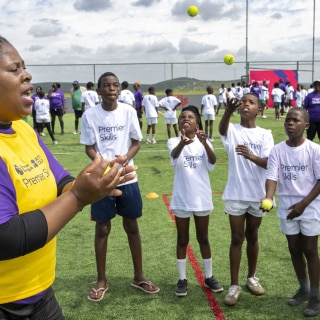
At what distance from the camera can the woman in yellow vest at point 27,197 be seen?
151 cm

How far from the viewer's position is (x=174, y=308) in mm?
3809

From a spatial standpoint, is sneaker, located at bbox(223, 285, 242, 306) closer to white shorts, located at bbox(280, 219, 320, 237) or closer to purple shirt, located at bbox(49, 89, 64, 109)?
white shorts, located at bbox(280, 219, 320, 237)

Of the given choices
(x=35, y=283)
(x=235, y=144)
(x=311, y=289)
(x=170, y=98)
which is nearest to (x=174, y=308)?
(x=311, y=289)

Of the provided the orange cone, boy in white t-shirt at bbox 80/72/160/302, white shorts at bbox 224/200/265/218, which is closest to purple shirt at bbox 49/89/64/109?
the orange cone

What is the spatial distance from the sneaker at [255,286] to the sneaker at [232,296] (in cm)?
18

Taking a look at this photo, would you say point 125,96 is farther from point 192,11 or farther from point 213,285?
point 213,285

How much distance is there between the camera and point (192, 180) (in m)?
4.00

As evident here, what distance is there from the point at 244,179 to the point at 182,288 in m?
1.27

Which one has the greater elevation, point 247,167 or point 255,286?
point 247,167

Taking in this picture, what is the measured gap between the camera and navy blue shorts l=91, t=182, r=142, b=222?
4.05 meters

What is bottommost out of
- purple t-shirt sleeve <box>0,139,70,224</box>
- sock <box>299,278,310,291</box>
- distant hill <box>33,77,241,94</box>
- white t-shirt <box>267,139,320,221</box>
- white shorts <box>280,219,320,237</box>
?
sock <box>299,278,310,291</box>

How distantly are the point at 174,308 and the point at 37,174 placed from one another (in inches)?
98.1

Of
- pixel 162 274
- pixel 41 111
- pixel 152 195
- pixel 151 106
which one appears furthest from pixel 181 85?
pixel 162 274

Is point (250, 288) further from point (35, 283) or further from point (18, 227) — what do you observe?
point (18, 227)
